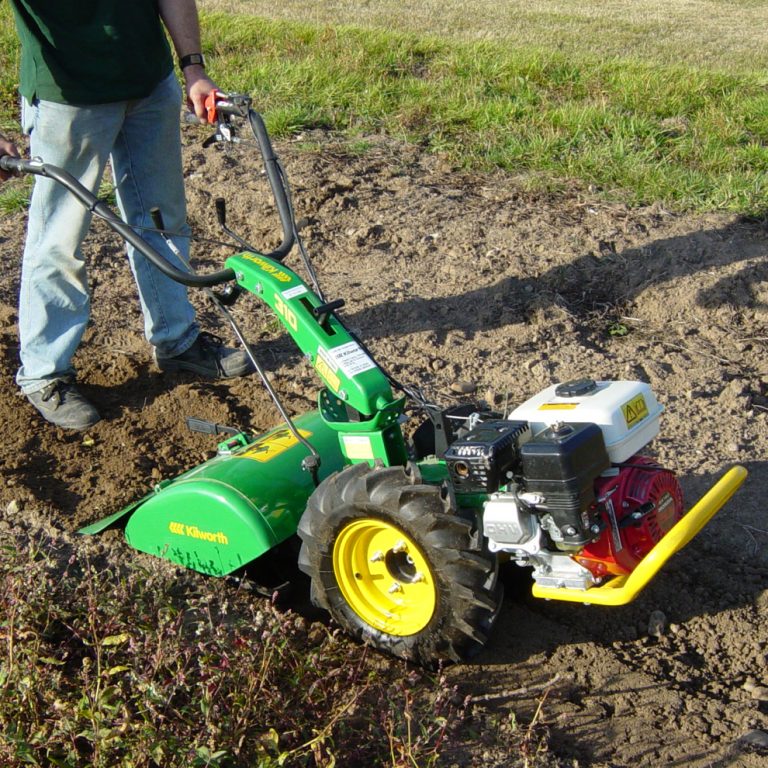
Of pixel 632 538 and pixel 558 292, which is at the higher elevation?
pixel 632 538

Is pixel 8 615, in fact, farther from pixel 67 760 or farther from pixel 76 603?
A: pixel 67 760

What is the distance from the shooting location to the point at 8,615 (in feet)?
9.18

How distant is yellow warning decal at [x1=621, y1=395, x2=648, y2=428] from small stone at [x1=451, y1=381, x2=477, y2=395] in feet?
4.97

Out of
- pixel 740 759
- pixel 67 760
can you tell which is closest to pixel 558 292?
pixel 740 759

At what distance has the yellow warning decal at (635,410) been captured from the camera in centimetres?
280

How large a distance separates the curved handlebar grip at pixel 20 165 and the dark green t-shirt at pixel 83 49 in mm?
429

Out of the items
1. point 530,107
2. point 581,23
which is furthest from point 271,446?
point 581,23

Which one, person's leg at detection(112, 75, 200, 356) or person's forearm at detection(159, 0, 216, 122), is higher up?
person's forearm at detection(159, 0, 216, 122)

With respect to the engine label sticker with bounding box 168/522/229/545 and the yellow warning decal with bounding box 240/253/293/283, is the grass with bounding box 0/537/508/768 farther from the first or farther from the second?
the yellow warning decal with bounding box 240/253/293/283

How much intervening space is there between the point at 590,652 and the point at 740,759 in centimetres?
54

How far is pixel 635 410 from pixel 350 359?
79cm

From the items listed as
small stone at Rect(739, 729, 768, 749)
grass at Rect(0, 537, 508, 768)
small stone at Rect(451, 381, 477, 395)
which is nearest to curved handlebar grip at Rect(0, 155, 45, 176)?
grass at Rect(0, 537, 508, 768)

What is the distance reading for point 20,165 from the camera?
3385mm

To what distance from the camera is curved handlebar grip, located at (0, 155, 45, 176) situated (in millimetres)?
3359
